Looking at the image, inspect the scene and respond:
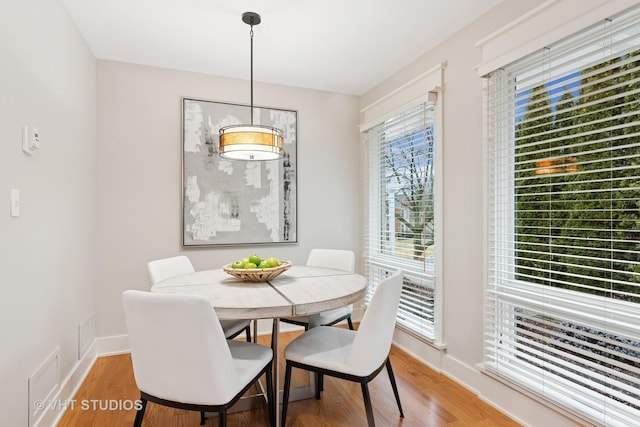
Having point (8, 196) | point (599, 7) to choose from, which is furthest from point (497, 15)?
point (8, 196)

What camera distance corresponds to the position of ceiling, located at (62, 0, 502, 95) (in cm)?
226

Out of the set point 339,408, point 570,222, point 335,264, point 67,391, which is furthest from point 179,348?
point 570,222

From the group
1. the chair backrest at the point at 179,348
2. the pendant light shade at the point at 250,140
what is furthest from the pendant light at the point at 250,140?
the chair backrest at the point at 179,348

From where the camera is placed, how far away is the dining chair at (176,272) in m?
2.33

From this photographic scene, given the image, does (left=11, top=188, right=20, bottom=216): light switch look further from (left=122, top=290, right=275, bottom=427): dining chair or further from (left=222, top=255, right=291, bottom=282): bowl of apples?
(left=222, top=255, right=291, bottom=282): bowl of apples

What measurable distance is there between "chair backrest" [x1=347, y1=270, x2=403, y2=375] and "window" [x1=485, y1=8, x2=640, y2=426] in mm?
859

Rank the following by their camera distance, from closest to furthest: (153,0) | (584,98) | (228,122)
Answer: (584,98) < (153,0) < (228,122)

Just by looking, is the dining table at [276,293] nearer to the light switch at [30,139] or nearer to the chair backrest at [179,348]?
the chair backrest at [179,348]

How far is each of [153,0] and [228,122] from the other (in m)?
1.25

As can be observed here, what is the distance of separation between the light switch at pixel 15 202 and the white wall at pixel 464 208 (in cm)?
250

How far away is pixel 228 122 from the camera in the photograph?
11.0 ft

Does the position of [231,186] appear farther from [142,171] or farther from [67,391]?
[67,391]

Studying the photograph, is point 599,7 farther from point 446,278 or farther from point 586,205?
point 446,278

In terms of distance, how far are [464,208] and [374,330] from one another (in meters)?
1.23
